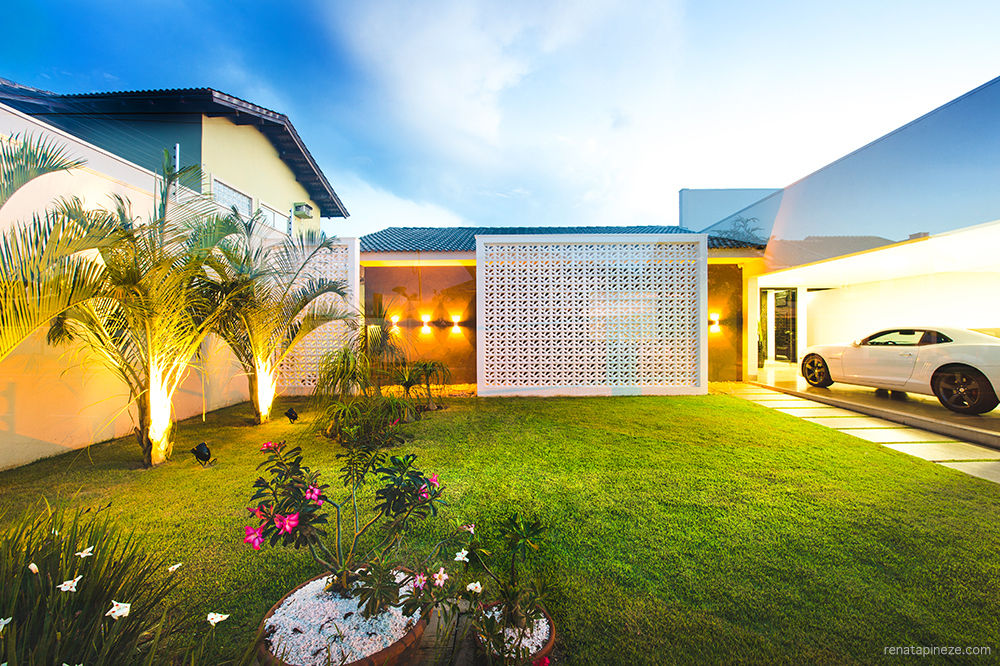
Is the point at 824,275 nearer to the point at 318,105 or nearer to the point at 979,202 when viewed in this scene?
the point at 979,202

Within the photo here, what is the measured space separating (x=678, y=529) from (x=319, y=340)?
6.94m

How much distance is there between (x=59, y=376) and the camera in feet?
13.1

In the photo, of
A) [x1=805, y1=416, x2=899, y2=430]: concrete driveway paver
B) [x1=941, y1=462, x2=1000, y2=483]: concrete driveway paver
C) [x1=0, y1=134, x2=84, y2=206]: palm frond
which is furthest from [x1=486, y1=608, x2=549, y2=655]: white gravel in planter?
[x1=805, y1=416, x2=899, y2=430]: concrete driveway paver

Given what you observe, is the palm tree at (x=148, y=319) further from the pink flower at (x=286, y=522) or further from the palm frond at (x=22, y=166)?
the pink flower at (x=286, y=522)

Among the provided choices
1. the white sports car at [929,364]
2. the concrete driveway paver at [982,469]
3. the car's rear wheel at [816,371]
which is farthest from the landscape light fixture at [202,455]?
the car's rear wheel at [816,371]

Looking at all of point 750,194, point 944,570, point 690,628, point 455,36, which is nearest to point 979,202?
point 944,570

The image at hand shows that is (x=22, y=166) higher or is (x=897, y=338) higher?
(x=22, y=166)

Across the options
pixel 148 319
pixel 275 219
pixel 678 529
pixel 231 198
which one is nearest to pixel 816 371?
pixel 678 529

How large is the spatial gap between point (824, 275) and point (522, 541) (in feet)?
29.7

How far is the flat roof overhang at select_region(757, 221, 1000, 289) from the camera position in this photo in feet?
15.0

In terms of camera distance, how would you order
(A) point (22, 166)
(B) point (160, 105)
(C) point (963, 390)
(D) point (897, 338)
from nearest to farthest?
(A) point (22, 166)
(C) point (963, 390)
(D) point (897, 338)
(B) point (160, 105)

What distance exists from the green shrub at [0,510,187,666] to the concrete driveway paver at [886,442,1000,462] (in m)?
5.95

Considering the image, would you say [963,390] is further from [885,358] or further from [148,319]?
[148,319]

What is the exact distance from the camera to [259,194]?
1008cm
